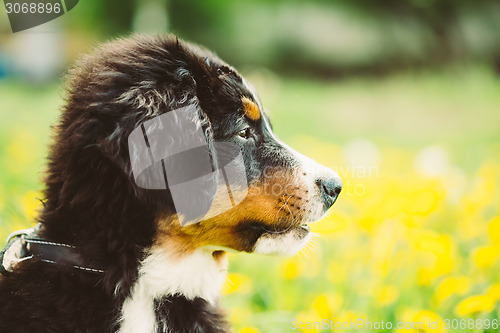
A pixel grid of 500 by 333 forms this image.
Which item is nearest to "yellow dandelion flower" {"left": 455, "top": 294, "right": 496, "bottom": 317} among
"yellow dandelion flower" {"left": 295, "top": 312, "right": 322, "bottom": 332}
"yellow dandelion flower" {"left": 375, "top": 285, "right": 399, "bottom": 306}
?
"yellow dandelion flower" {"left": 375, "top": 285, "right": 399, "bottom": 306}

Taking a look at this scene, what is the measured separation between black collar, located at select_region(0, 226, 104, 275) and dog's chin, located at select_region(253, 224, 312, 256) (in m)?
0.73

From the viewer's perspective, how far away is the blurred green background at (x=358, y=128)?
121 inches

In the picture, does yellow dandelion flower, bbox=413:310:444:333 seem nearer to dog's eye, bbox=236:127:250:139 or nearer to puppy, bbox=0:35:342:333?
puppy, bbox=0:35:342:333

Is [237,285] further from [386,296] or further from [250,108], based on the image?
[250,108]

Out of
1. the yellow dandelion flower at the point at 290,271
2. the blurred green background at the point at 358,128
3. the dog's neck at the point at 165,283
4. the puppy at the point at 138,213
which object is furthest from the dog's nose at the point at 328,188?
the yellow dandelion flower at the point at 290,271

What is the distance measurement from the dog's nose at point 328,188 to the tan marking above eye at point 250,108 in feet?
1.40

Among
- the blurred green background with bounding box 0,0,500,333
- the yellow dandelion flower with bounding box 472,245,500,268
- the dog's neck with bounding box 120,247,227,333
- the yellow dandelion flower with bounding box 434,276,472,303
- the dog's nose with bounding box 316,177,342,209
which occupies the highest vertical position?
the dog's nose with bounding box 316,177,342,209

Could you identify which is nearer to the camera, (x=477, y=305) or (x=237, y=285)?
(x=477, y=305)

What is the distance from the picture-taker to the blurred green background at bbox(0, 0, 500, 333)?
3076mm

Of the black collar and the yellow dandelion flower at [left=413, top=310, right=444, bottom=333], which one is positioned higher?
the black collar

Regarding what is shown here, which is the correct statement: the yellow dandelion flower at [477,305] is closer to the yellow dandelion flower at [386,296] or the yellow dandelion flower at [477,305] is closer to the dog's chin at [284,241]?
the yellow dandelion flower at [386,296]

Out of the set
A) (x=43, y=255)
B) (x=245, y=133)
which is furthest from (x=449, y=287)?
(x=43, y=255)

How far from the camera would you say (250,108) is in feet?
8.33

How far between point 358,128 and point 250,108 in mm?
6743
